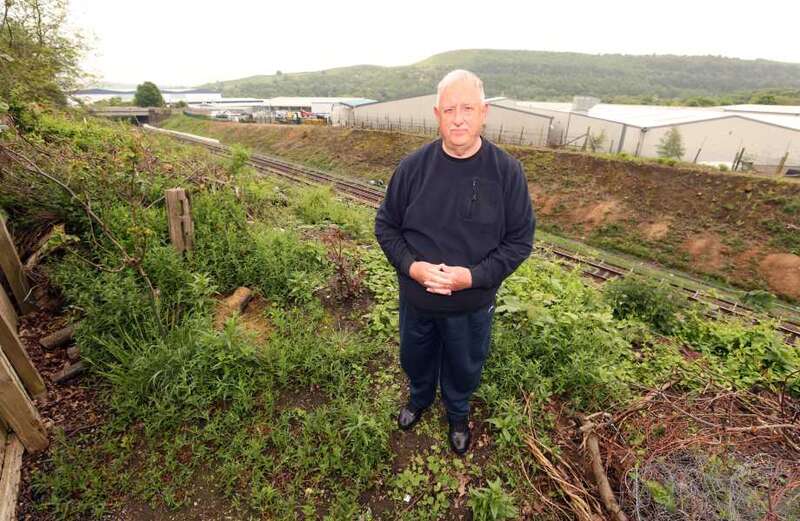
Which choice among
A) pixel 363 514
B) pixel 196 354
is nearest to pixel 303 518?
pixel 363 514

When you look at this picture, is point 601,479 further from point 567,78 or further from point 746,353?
point 567,78

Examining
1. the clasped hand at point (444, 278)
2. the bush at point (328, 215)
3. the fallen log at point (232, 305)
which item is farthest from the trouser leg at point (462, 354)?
the bush at point (328, 215)

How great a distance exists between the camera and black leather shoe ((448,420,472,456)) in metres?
2.52

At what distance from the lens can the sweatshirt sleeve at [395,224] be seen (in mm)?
2141

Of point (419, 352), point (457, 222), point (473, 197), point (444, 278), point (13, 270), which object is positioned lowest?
point (419, 352)

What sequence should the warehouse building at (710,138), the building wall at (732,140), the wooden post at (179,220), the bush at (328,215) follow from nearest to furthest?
the wooden post at (179,220) < the bush at (328,215) < the building wall at (732,140) < the warehouse building at (710,138)

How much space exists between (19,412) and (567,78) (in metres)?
148

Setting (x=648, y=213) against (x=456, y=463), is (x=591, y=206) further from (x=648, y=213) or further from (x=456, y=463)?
(x=456, y=463)

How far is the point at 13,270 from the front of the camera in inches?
131

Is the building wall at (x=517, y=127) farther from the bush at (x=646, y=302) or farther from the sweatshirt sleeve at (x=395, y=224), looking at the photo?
the sweatshirt sleeve at (x=395, y=224)

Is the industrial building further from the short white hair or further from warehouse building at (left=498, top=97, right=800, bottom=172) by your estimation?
the short white hair

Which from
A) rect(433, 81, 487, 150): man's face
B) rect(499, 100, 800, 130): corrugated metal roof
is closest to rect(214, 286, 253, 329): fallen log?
rect(433, 81, 487, 150): man's face

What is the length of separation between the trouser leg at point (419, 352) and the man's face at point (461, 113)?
1023mm

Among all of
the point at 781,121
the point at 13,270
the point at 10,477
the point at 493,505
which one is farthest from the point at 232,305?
the point at 781,121
